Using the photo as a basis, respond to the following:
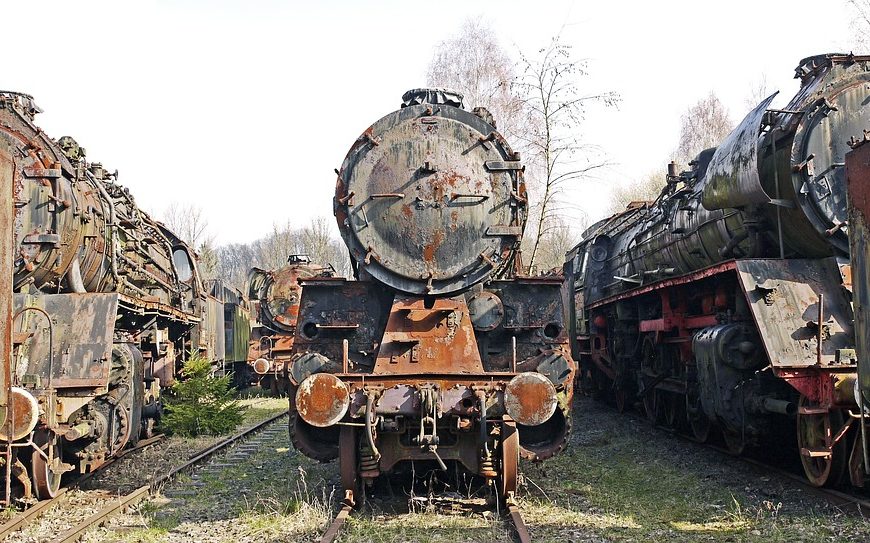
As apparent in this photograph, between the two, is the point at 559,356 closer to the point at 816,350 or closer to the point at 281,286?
the point at 816,350

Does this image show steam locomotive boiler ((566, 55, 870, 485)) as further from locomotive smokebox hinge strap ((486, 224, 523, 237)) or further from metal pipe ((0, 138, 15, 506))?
metal pipe ((0, 138, 15, 506))

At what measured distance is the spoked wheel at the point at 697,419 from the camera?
923cm

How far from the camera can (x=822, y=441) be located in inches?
255

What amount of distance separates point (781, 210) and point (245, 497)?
17.6 ft

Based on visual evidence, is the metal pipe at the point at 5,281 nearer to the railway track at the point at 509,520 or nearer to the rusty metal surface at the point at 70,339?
the railway track at the point at 509,520

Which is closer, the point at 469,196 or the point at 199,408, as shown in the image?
the point at 469,196

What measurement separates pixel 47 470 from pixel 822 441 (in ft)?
20.8

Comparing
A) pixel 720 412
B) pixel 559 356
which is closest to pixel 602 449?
pixel 720 412

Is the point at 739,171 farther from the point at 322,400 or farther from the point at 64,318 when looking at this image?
the point at 64,318

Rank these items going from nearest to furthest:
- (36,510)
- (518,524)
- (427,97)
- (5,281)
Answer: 1. (5,281)
2. (518,524)
3. (36,510)
4. (427,97)

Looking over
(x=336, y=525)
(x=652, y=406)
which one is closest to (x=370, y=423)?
(x=336, y=525)

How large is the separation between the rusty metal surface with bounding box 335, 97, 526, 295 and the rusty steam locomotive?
8.48 ft

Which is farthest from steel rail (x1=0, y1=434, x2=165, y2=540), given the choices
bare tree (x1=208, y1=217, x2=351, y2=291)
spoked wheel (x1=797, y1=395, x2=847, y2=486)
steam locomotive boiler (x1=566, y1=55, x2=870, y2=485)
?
bare tree (x1=208, y1=217, x2=351, y2=291)

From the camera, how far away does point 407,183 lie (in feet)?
22.2
